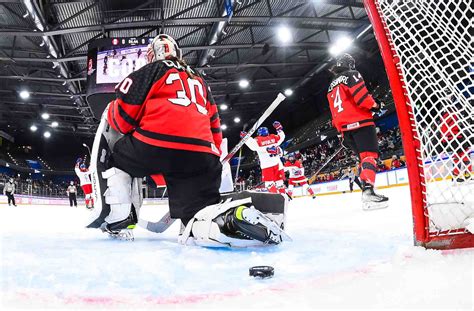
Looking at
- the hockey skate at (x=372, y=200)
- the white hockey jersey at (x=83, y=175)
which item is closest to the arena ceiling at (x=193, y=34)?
the white hockey jersey at (x=83, y=175)

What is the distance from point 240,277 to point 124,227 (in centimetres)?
129

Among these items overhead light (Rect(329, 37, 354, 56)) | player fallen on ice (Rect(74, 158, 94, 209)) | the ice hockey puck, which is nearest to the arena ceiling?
overhead light (Rect(329, 37, 354, 56))

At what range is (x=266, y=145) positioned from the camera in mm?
7172

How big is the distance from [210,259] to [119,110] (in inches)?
35.9

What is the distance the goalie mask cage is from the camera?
4.34ft

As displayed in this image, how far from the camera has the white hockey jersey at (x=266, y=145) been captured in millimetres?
7129

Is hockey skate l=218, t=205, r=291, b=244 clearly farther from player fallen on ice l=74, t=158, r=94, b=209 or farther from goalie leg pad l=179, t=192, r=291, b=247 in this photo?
player fallen on ice l=74, t=158, r=94, b=209

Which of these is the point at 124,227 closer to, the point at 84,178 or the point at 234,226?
the point at 234,226

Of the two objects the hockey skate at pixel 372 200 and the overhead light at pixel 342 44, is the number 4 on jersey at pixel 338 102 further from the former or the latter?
the overhead light at pixel 342 44

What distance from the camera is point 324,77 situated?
763 inches

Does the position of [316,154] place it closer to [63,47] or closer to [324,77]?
[324,77]

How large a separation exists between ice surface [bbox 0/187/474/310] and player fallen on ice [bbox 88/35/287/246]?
118 millimetres

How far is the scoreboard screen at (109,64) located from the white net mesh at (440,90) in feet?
21.5

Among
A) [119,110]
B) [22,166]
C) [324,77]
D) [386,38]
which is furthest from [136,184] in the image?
[22,166]
